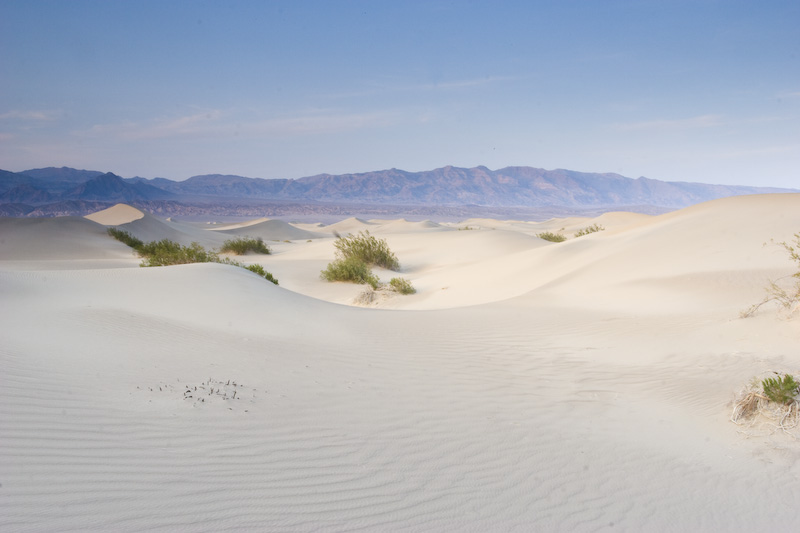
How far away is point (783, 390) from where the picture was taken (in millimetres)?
4406

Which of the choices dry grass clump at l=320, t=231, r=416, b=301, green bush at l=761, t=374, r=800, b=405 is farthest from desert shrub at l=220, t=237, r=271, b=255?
green bush at l=761, t=374, r=800, b=405

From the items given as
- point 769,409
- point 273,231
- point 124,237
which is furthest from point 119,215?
point 769,409

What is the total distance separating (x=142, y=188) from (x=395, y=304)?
622 feet

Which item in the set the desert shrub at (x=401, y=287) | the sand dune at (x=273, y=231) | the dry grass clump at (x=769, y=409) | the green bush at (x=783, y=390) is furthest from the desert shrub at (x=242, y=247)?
the green bush at (x=783, y=390)

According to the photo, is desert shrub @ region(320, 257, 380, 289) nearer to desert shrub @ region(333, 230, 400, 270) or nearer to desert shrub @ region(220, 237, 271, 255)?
desert shrub @ region(333, 230, 400, 270)

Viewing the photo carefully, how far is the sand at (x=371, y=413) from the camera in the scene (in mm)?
2975

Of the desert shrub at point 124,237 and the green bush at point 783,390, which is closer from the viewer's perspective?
the green bush at point 783,390

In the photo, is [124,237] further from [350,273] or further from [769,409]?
[769,409]

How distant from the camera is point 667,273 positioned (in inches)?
466

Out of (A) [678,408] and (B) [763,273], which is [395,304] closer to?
(B) [763,273]

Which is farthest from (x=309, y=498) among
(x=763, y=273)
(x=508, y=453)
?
(x=763, y=273)

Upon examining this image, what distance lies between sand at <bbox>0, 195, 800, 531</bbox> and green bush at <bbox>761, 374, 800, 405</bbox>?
0.43m

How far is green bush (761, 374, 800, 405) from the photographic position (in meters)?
4.40

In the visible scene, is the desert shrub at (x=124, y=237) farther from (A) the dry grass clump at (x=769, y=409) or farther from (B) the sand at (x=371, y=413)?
(A) the dry grass clump at (x=769, y=409)
